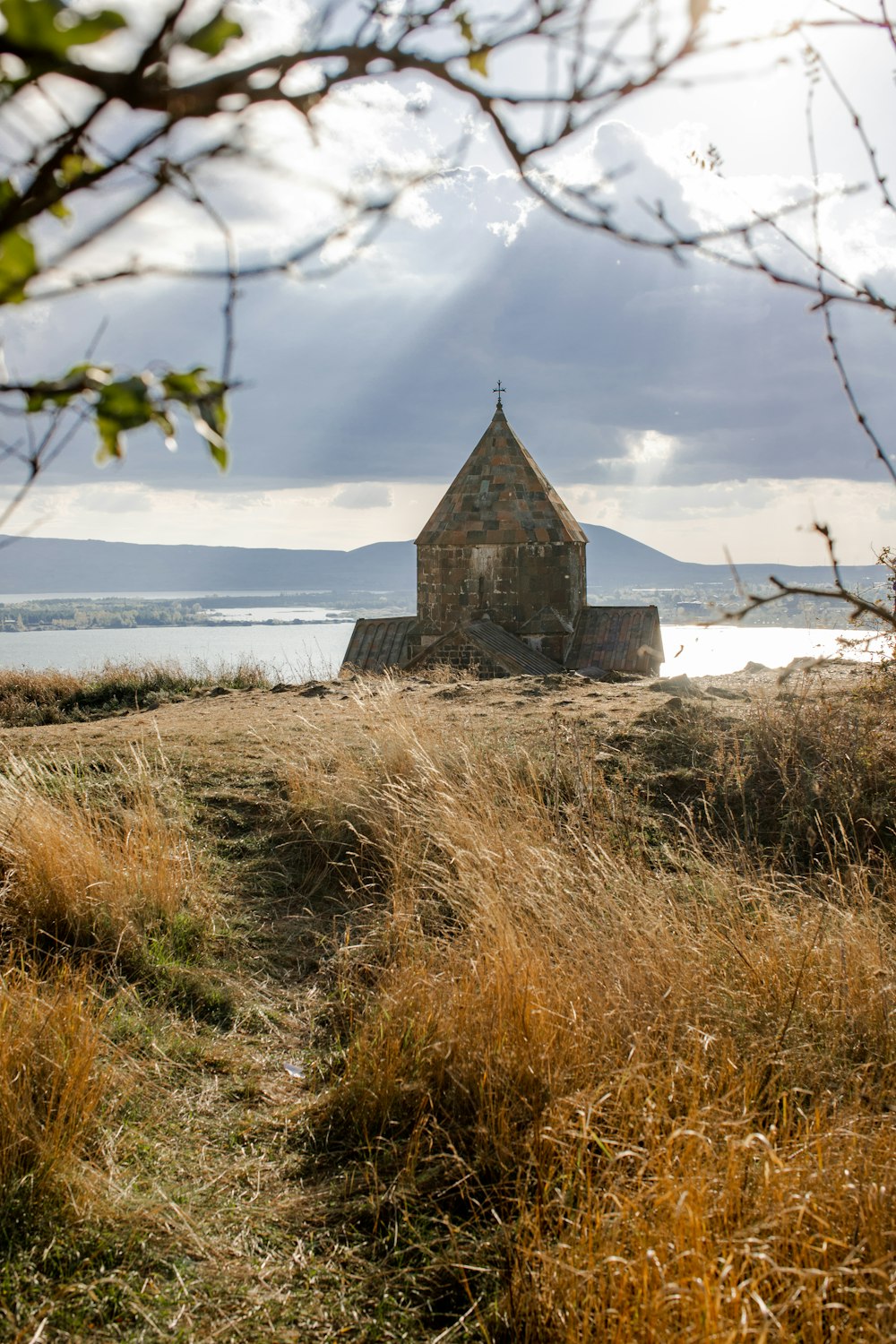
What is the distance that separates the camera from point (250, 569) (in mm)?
112062

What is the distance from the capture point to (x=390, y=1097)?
327cm

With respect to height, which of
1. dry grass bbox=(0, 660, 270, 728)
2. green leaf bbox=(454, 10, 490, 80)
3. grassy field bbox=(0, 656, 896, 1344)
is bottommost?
grassy field bbox=(0, 656, 896, 1344)

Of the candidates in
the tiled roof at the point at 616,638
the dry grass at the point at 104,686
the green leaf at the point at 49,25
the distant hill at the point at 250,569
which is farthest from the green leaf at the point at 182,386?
the distant hill at the point at 250,569

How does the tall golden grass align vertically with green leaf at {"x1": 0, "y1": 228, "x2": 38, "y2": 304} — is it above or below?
below

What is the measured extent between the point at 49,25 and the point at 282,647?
72.7 ft

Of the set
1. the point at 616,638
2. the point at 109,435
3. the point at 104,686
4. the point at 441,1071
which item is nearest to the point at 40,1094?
the point at 441,1071

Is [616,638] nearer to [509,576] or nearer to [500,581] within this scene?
[509,576]

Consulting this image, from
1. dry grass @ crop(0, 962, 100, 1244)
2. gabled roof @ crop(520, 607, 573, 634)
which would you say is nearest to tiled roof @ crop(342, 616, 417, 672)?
gabled roof @ crop(520, 607, 573, 634)

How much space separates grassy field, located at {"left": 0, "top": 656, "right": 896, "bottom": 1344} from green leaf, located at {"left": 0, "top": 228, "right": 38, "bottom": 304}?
2106 millimetres

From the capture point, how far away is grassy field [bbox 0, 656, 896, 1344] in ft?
7.72

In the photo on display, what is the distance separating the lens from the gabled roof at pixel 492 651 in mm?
18453

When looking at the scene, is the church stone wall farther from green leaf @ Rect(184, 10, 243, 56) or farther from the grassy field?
green leaf @ Rect(184, 10, 243, 56)

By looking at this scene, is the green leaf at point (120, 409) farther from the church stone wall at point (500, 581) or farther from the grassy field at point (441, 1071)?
the church stone wall at point (500, 581)

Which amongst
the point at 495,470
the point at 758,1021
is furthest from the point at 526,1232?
the point at 495,470
